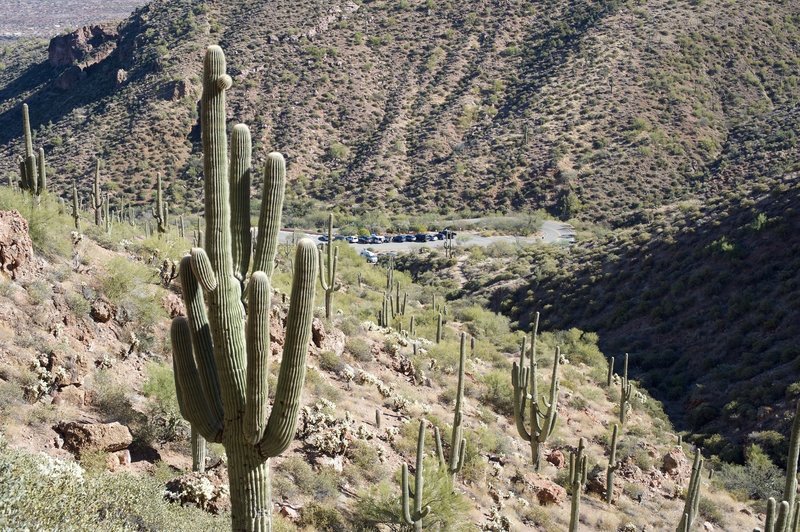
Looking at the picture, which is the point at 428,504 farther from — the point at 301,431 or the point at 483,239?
the point at 483,239

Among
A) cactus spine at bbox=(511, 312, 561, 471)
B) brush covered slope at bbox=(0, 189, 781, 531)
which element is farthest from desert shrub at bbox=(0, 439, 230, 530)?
cactus spine at bbox=(511, 312, 561, 471)

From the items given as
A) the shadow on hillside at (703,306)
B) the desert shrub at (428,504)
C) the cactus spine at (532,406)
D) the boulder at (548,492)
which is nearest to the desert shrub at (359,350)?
the cactus spine at (532,406)

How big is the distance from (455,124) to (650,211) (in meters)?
19.3

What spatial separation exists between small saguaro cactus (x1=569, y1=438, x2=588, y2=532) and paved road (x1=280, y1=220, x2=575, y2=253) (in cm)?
2735

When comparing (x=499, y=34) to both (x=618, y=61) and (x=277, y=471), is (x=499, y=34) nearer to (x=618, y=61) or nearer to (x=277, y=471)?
(x=618, y=61)

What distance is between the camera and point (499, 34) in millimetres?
62250

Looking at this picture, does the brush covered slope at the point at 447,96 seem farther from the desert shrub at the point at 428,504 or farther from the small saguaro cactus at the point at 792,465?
the small saguaro cactus at the point at 792,465

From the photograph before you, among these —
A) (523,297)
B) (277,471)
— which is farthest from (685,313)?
(277,471)

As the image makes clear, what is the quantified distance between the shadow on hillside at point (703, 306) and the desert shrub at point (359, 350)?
31.0 feet

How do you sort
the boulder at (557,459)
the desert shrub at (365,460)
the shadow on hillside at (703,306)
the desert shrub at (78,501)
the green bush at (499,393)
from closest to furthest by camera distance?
the desert shrub at (78,501), the desert shrub at (365,460), the boulder at (557,459), the green bush at (499,393), the shadow on hillside at (703,306)

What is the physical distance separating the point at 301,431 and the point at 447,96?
4843 centimetres

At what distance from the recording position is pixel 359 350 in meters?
16.7

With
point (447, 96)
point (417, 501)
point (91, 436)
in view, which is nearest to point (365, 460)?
→ point (417, 501)

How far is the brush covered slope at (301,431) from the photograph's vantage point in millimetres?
8992
